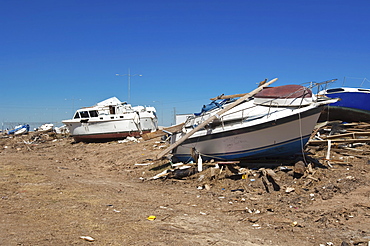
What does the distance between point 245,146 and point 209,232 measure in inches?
208

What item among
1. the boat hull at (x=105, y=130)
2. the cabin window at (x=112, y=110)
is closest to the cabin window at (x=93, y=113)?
the boat hull at (x=105, y=130)

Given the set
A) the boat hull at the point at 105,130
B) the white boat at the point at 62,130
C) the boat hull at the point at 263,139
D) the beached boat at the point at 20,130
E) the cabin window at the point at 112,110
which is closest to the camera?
the boat hull at the point at 263,139

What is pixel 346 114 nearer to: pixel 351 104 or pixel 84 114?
pixel 351 104

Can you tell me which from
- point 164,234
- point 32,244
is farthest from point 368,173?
point 32,244

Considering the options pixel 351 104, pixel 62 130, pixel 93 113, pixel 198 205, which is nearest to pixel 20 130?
pixel 62 130

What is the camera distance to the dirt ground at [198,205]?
545cm

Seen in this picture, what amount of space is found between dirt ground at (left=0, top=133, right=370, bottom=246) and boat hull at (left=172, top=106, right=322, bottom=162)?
0.49 meters

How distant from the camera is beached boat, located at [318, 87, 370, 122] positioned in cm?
1467

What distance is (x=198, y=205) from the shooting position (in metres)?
8.03

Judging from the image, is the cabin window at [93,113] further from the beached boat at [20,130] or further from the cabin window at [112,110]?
the beached boat at [20,130]

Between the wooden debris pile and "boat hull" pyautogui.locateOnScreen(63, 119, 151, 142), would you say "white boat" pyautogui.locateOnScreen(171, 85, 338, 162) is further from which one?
"boat hull" pyautogui.locateOnScreen(63, 119, 151, 142)

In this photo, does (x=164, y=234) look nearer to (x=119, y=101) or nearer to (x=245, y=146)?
(x=245, y=146)

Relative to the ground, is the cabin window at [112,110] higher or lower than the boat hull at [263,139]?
higher

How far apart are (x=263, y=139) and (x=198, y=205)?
358 centimetres
